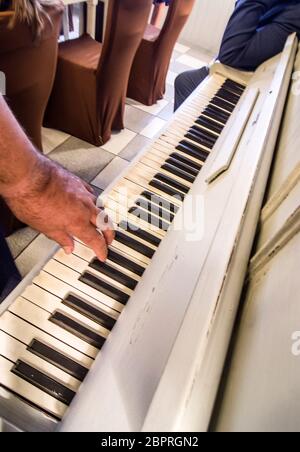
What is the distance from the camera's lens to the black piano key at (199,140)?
1.33 metres

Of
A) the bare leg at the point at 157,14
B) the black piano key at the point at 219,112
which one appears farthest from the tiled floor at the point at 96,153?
the bare leg at the point at 157,14

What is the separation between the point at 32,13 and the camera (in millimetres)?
896

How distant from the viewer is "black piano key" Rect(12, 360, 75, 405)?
1.78 ft

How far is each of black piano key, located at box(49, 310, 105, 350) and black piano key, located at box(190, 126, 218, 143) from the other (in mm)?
1029

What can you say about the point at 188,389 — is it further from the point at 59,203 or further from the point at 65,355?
the point at 59,203

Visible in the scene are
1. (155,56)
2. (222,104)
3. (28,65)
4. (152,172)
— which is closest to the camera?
(28,65)

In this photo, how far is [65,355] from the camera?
0.59 meters

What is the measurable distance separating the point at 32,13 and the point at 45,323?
90cm

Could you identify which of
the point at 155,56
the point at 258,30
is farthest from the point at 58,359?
the point at 155,56

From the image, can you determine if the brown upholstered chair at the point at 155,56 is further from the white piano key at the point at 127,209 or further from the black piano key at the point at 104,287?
the black piano key at the point at 104,287

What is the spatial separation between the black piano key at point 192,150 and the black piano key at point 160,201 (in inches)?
13.2

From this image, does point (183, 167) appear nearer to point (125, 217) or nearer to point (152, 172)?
point (152, 172)

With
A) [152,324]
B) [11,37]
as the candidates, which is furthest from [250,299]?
[11,37]

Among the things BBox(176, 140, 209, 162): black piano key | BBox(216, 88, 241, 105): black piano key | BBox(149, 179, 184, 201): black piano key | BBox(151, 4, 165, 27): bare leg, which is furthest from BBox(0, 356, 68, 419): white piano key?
BBox(151, 4, 165, 27): bare leg
